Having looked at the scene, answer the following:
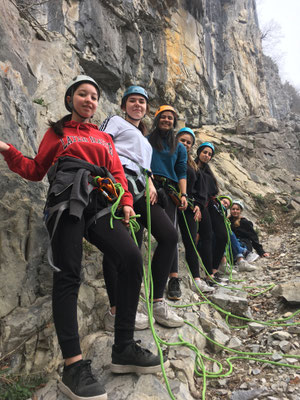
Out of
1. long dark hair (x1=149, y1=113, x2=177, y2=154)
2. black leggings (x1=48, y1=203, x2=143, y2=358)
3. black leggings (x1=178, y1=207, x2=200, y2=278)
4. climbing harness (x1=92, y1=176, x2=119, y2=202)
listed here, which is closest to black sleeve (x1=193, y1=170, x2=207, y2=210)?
black leggings (x1=178, y1=207, x2=200, y2=278)

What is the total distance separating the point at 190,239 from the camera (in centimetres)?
439

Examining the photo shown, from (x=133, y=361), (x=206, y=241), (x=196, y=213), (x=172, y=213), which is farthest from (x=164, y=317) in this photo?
(x=206, y=241)

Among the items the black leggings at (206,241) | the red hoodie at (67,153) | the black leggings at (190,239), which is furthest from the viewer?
the black leggings at (206,241)

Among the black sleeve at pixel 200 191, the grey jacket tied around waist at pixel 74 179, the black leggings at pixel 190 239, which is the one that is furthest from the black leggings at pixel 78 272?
the black sleeve at pixel 200 191

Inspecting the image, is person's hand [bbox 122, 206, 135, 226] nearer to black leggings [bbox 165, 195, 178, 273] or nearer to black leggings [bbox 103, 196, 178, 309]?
black leggings [bbox 103, 196, 178, 309]

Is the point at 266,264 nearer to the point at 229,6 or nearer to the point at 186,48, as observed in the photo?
the point at 186,48

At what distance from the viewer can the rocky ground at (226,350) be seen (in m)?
2.25

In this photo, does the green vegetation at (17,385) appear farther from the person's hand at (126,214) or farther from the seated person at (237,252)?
the seated person at (237,252)

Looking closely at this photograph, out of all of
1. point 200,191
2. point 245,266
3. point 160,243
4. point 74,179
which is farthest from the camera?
point 245,266

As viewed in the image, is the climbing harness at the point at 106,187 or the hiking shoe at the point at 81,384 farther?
the climbing harness at the point at 106,187

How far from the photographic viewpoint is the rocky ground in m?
2.25

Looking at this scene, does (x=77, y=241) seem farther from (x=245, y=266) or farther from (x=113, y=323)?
(x=245, y=266)

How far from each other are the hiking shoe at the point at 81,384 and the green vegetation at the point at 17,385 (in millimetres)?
366

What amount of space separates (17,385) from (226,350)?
2160 millimetres
